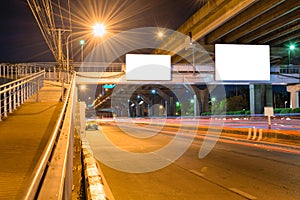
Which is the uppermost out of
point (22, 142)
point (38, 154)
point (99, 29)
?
point (99, 29)

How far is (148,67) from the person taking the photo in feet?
109

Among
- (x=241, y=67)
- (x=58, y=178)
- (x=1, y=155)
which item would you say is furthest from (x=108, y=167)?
(x=241, y=67)

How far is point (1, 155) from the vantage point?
7.06m

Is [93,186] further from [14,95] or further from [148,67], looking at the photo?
[148,67]

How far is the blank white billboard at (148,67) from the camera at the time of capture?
107ft

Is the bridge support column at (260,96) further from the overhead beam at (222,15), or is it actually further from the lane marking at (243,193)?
the lane marking at (243,193)

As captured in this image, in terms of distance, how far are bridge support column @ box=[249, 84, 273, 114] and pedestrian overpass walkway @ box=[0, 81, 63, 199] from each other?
37.7m

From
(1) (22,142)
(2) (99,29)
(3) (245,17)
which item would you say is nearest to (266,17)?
(3) (245,17)

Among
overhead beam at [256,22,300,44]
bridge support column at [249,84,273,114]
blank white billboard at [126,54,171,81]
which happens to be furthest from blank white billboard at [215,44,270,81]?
bridge support column at [249,84,273,114]

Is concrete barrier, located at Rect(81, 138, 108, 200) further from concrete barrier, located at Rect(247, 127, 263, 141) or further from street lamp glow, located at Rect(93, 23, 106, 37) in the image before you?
street lamp glow, located at Rect(93, 23, 106, 37)

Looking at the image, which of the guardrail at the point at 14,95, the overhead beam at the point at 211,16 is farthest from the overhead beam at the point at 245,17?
the guardrail at the point at 14,95

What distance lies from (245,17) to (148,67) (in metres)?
11.3

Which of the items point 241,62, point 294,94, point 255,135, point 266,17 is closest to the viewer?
point 255,135

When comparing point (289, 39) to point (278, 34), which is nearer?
point (278, 34)
